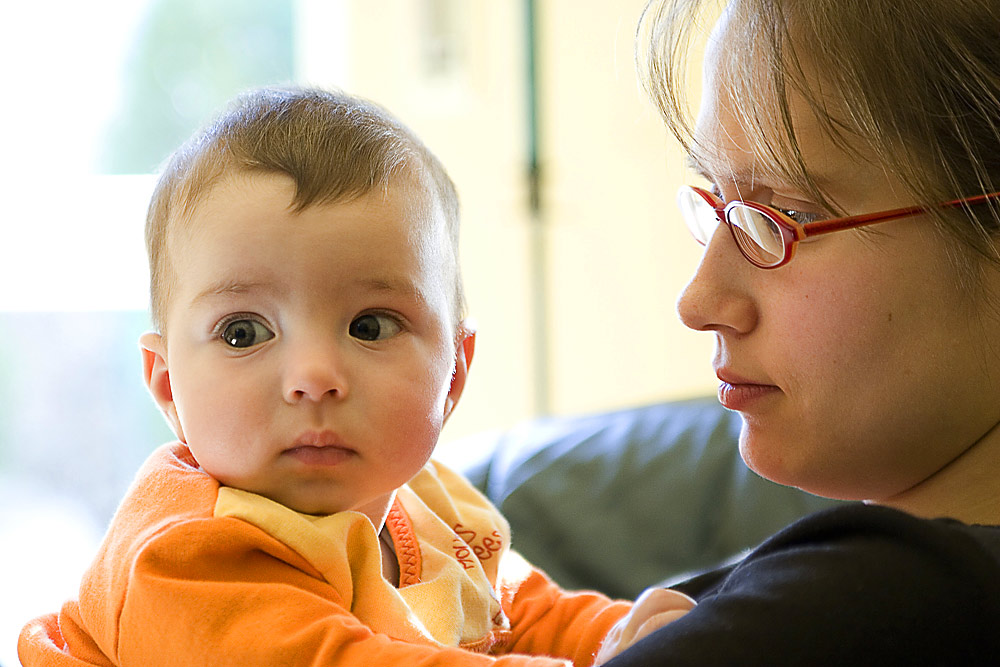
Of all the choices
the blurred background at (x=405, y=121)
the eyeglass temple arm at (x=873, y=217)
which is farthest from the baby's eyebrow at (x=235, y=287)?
the blurred background at (x=405, y=121)

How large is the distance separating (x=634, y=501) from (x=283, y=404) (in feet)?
4.11

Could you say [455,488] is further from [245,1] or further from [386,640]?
[245,1]

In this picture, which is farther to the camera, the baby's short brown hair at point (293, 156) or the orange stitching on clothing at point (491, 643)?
the orange stitching on clothing at point (491, 643)

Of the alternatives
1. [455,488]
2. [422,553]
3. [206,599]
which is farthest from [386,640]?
[455,488]

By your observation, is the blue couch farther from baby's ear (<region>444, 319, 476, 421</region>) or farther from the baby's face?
the baby's face

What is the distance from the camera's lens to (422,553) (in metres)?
1.27

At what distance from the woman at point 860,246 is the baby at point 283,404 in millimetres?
302

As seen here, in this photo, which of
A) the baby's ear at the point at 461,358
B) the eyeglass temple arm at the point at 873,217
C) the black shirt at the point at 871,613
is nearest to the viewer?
the black shirt at the point at 871,613

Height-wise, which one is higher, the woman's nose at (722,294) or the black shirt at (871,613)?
the woman's nose at (722,294)

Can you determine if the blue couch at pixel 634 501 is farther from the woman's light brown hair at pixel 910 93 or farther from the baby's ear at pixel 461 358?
the woman's light brown hair at pixel 910 93

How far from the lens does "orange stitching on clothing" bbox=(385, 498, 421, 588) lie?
1.24m

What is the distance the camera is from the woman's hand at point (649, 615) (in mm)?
946

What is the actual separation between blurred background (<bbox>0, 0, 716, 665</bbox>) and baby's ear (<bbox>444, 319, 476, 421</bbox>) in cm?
297

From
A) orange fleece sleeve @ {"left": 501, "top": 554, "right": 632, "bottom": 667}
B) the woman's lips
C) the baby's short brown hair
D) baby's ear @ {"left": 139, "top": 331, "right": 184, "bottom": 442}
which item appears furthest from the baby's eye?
orange fleece sleeve @ {"left": 501, "top": 554, "right": 632, "bottom": 667}
